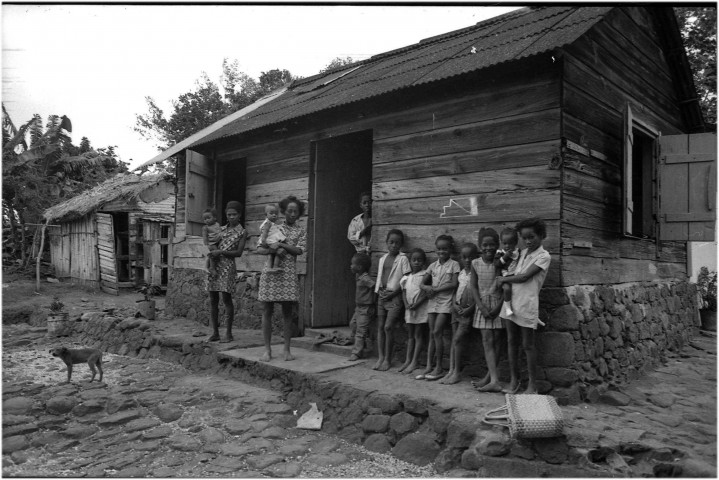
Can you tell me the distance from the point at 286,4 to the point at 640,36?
202 inches

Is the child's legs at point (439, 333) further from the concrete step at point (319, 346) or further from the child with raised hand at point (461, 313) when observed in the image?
the concrete step at point (319, 346)

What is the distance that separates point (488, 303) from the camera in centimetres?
433

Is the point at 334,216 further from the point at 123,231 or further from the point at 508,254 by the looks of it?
the point at 123,231

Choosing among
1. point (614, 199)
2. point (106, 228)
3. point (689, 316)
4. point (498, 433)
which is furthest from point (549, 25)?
point (106, 228)

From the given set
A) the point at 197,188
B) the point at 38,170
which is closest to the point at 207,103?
the point at 38,170

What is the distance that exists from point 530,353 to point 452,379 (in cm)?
80

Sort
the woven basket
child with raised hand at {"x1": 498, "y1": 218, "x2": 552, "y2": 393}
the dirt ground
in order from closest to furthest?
1. the woven basket
2. child with raised hand at {"x1": 498, "y1": 218, "x2": 552, "y2": 393}
3. the dirt ground

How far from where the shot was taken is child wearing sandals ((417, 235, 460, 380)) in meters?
4.73

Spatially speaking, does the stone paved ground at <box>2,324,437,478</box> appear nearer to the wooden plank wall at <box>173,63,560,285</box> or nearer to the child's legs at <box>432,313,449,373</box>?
the child's legs at <box>432,313,449,373</box>

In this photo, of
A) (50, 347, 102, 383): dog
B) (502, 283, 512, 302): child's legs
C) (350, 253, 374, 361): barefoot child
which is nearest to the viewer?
(502, 283, 512, 302): child's legs

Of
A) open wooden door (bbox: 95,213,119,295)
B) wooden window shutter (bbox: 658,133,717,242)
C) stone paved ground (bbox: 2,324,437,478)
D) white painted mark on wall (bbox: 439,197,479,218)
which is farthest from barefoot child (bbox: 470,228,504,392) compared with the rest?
open wooden door (bbox: 95,213,119,295)

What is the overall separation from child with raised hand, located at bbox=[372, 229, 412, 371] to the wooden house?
27 centimetres

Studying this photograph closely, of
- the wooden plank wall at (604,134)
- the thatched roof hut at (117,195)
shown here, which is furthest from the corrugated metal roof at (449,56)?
the thatched roof hut at (117,195)

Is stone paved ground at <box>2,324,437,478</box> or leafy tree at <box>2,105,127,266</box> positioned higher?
leafy tree at <box>2,105,127,266</box>
